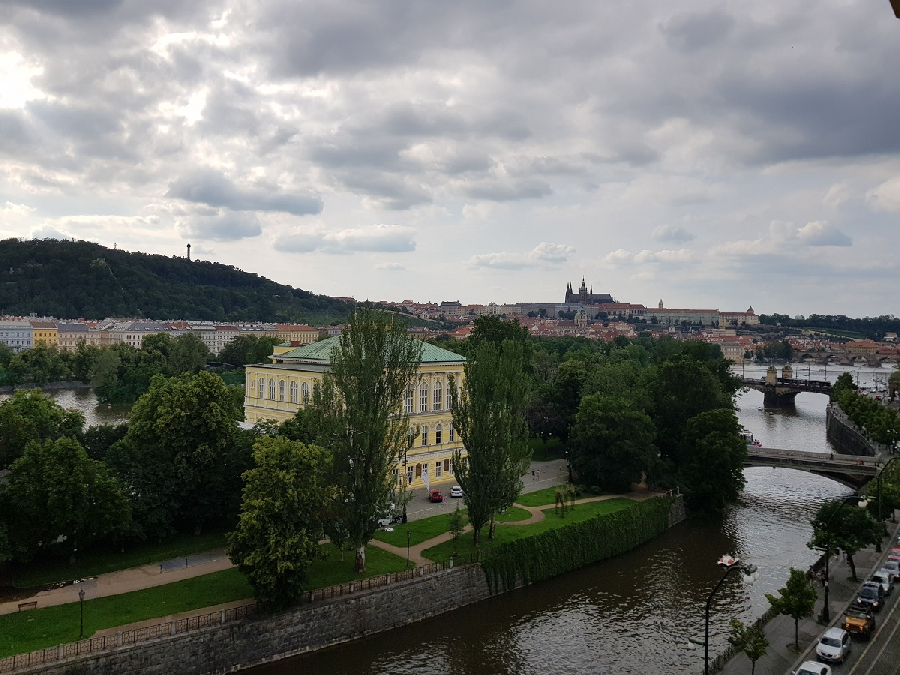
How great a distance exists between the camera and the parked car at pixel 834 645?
2734 centimetres

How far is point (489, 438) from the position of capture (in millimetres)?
41094

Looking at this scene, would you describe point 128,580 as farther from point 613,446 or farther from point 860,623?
point 613,446

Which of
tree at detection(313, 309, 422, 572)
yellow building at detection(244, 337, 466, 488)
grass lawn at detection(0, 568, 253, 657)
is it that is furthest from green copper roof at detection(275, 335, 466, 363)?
grass lawn at detection(0, 568, 253, 657)

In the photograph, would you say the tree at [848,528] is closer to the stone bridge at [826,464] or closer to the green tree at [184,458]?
the stone bridge at [826,464]

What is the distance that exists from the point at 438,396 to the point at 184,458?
22047 millimetres

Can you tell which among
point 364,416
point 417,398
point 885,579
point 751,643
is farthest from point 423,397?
point 751,643

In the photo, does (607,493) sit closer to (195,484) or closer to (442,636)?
(442,636)

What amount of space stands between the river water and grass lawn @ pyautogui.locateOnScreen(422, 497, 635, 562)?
9.63 feet

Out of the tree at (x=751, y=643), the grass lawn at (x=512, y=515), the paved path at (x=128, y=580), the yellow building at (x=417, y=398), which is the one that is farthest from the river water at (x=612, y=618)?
the yellow building at (x=417, y=398)

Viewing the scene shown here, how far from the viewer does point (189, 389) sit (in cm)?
4012

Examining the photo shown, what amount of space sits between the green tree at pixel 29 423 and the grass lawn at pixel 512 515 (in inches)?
1065

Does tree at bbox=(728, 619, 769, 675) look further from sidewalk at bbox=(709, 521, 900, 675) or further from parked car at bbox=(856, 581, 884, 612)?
parked car at bbox=(856, 581, 884, 612)

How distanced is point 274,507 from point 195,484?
35.4ft

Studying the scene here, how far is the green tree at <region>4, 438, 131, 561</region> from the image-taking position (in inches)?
1276
